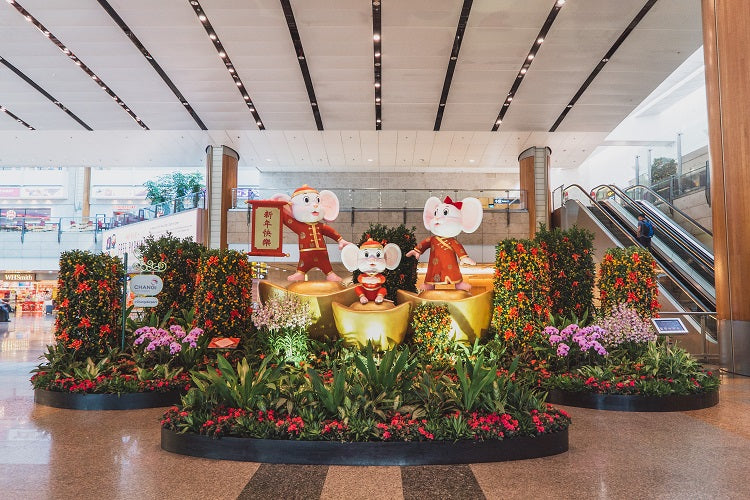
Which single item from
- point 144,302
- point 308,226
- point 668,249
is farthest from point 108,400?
point 668,249

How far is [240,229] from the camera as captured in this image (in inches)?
743

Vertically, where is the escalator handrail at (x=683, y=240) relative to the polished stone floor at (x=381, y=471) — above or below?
above

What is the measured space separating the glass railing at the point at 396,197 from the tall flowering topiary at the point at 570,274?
937cm

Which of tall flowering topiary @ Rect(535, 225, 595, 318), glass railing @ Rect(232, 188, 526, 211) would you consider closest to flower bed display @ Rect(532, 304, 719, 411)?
tall flowering topiary @ Rect(535, 225, 595, 318)

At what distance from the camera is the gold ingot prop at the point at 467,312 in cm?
823

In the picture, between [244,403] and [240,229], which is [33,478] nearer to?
[244,403]

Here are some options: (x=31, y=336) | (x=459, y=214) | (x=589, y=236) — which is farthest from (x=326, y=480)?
(x=31, y=336)

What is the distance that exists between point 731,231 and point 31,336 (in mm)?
16776

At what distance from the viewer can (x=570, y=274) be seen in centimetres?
896

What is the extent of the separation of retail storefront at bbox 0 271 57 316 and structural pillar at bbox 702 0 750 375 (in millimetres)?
28336

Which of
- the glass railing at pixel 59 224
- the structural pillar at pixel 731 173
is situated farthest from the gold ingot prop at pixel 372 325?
the glass railing at pixel 59 224

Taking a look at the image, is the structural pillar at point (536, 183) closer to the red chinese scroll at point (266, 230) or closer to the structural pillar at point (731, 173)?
the structural pillar at point (731, 173)

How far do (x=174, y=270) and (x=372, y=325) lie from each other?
341 centimetres

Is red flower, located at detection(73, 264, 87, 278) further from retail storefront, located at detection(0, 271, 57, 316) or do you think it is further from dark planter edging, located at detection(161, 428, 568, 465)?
retail storefront, located at detection(0, 271, 57, 316)
